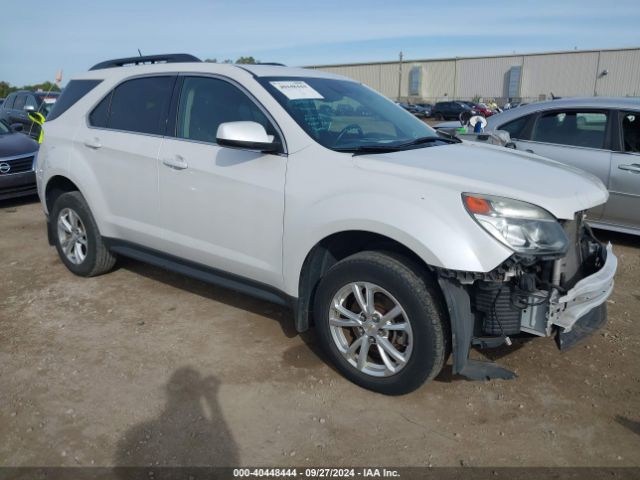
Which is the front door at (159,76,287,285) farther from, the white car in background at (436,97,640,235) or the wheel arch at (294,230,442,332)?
the white car in background at (436,97,640,235)

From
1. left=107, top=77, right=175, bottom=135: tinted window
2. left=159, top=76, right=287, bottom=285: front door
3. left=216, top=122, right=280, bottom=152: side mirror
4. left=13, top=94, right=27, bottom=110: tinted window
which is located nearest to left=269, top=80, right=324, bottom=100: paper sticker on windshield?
left=159, top=76, right=287, bottom=285: front door

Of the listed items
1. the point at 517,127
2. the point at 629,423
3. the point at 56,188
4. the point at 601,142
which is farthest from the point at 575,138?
the point at 56,188

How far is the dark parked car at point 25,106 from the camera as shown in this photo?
1133 cm

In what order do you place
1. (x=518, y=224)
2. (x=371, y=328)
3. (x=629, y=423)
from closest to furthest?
(x=518, y=224)
(x=629, y=423)
(x=371, y=328)

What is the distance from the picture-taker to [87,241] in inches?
193

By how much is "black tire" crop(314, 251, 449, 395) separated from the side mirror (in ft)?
2.81

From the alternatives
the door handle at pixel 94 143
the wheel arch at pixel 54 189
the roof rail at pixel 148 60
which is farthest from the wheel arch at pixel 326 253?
the wheel arch at pixel 54 189

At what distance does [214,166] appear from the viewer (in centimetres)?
369

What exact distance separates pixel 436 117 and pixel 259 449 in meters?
40.4

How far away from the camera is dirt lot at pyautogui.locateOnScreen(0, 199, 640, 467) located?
2766 mm

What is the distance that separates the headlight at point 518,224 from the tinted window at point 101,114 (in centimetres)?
323

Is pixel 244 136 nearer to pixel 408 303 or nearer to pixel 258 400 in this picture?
pixel 408 303

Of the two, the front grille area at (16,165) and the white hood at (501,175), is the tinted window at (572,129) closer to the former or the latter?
the white hood at (501,175)

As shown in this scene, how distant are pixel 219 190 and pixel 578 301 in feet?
7.48
